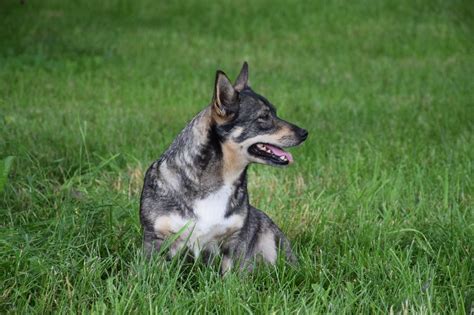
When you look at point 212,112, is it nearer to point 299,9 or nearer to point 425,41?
point 425,41

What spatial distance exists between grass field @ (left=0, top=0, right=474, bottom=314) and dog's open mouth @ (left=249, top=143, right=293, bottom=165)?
56 centimetres

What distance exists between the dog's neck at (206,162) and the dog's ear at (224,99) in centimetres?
9

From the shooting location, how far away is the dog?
4.12 m

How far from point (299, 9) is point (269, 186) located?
35.2 ft

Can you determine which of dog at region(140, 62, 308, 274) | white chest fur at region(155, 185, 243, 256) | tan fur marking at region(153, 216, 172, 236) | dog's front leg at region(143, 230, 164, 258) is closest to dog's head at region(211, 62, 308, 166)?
dog at region(140, 62, 308, 274)

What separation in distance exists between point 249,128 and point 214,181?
14.8 inches

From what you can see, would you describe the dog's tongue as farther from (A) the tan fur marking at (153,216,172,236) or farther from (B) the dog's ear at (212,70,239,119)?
(A) the tan fur marking at (153,216,172,236)

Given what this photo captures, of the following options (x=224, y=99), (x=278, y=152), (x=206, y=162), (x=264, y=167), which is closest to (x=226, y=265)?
(x=206, y=162)

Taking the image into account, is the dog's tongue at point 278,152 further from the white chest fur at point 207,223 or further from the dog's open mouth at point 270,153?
the white chest fur at point 207,223

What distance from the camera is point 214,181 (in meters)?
4.20

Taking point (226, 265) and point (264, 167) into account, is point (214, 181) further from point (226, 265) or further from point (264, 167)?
point (264, 167)

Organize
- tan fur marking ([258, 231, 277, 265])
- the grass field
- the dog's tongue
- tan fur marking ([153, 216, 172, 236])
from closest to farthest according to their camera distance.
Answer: the grass field → tan fur marking ([153, 216, 172, 236]) → the dog's tongue → tan fur marking ([258, 231, 277, 265])

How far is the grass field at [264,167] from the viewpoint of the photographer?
384 cm

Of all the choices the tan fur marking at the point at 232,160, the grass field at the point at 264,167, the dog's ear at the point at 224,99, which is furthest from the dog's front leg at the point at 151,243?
the dog's ear at the point at 224,99
